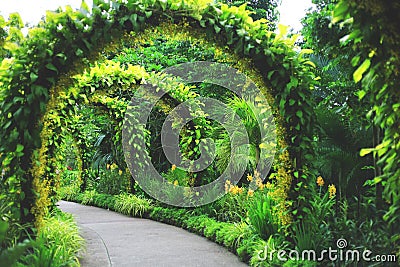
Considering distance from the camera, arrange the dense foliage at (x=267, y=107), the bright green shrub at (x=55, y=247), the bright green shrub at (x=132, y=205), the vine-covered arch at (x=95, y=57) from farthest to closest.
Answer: the bright green shrub at (x=132, y=205)
the vine-covered arch at (x=95, y=57)
the bright green shrub at (x=55, y=247)
the dense foliage at (x=267, y=107)

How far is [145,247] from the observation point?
5.57 meters

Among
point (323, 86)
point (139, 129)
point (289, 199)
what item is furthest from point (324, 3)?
point (139, 129)

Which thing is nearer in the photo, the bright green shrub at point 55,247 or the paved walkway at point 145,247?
the bright green shrub at point 55,247

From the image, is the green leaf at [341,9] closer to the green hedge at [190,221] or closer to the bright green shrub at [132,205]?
the green hedge at [190,221]

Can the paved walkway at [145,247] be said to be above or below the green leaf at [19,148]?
below

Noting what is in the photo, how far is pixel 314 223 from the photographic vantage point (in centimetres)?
449

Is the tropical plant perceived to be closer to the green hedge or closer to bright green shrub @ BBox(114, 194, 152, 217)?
the green hedge

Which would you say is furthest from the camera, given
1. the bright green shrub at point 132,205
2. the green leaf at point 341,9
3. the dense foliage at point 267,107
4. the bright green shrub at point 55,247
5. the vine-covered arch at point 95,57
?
the bright green shrub at point 132,205

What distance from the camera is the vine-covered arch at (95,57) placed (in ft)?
12.7

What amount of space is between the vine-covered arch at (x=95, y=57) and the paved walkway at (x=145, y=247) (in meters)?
1.15

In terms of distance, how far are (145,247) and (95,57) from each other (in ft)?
8.64

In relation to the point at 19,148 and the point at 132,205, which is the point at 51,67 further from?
the point at 132,205

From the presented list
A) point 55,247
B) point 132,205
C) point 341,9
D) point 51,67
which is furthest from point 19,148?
point 132,205

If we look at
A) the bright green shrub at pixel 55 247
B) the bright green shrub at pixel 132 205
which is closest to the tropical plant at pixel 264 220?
the bright green shrub at pixel 55 247
